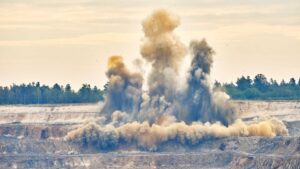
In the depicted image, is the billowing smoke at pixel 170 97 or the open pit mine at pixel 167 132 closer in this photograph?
the open pit mine at pixel 167 132

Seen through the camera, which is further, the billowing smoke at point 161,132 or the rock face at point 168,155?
the billowing smoke at point 161,132

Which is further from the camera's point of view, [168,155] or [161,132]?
[161,132]

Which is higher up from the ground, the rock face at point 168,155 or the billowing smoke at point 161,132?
the billowing smoke at point 161,132

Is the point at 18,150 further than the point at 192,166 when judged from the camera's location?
Yes

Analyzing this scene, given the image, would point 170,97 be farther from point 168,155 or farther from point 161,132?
point 168,155

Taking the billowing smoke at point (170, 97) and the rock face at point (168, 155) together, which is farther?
the billowing smoke at point (170, 97)

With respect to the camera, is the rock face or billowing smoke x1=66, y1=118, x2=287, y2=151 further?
billowing smoke x1=66, y1=118, x2=287, y2=151

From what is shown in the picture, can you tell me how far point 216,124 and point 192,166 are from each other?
15.0 meters

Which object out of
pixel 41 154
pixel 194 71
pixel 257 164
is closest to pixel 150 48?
pixel 194 71

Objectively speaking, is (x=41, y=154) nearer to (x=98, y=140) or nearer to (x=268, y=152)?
(x=98, y=140)

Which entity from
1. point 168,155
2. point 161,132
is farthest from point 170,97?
point 168,155

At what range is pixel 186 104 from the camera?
197875mm

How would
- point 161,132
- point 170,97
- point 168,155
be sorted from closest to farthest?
point 168,155 → point 161,132 → point 170,97

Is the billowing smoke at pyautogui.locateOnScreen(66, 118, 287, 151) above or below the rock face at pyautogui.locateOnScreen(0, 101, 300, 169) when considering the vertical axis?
above
